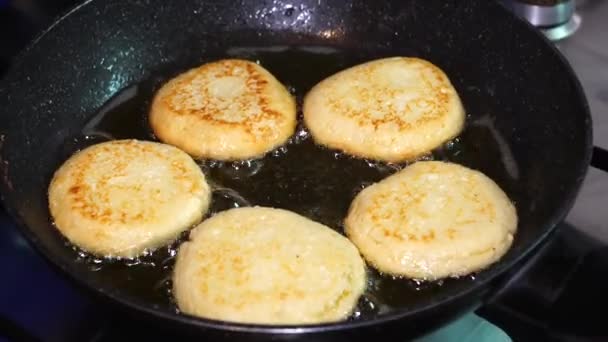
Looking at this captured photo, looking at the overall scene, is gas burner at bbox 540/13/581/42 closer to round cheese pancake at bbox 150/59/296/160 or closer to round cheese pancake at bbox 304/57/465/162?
round cheese pancake at bbox 304/57/465/162

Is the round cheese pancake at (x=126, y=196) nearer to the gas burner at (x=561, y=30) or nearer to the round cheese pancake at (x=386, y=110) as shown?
the round cheese pancake at (x=386, y=110)

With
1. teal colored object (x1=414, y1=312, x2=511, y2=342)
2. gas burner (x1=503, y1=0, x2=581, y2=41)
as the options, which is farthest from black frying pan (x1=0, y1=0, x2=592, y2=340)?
gas burner (x1=503, y1=0, x2=581, y2=41)

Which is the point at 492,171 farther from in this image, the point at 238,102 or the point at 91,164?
the point at 91,164

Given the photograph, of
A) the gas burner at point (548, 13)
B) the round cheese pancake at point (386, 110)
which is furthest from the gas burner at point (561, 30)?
the round cheese pancake at point (386, 110)

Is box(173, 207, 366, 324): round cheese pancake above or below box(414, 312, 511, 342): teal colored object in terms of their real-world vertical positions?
above

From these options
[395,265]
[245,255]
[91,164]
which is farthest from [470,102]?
[91,164]

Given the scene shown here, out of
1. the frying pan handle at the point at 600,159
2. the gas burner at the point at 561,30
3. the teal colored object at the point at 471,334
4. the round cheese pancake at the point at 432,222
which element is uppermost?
the round cheese pancake at the point at 432,222
